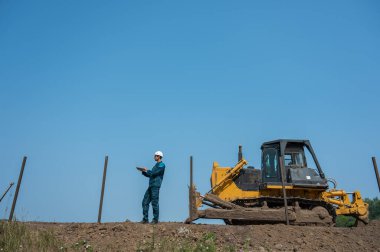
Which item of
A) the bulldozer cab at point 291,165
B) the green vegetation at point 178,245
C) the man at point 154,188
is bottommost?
the green vegetation at point 178,245

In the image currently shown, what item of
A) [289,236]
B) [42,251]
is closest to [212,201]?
[289,236]

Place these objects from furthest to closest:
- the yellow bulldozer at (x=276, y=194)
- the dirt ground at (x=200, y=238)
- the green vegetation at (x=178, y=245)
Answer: the yellow bulldozer at (x=276, y=194) → the dirt ground at (x=200, y=238) → the green vegetation at (x=178, y=245)

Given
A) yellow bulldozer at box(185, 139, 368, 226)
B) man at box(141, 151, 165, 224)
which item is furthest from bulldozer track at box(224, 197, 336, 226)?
man at box(141, 151, 165, 224)

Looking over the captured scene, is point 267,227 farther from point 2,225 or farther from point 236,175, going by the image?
point 2,225

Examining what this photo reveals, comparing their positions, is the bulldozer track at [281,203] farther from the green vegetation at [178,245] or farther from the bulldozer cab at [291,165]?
the green vegetation at [178,245]

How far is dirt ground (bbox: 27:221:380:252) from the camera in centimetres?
855

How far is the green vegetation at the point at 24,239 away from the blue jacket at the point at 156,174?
9.52ft

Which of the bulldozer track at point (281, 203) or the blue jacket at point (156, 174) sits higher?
the blue jacket at point (156, 174)

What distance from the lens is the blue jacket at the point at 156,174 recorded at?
10505mm

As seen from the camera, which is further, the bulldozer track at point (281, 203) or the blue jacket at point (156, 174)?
the bulldozer track at point (281, 203)

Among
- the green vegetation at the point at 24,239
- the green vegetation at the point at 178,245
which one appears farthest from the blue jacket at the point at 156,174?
the green vegetation at the point at 24,239

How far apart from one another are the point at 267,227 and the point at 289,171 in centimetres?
361

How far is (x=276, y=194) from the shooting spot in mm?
13562

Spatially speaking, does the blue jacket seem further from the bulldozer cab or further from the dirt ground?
the bulldozer cab
